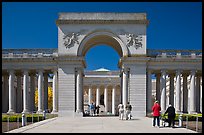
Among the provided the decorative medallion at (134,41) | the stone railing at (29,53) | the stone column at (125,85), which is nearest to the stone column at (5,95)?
the stone railing at (29,53)

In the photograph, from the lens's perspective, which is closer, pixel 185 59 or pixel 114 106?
pixel 185 59

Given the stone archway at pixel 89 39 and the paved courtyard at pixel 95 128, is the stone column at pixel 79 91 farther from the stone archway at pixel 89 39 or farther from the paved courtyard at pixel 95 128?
the paved courtyard at pixel 95 128

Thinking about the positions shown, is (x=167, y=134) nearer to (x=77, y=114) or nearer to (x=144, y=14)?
(x=77, y=114)

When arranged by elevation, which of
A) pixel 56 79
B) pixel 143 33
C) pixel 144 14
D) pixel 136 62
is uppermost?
pixel 144 14

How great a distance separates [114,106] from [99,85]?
7.66 m

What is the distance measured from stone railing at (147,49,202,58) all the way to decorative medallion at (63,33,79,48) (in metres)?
13.8

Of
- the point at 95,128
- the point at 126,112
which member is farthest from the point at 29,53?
the point at 95,128

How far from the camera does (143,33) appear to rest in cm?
4984

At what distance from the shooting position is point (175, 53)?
53250mm

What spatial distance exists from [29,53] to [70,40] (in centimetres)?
944

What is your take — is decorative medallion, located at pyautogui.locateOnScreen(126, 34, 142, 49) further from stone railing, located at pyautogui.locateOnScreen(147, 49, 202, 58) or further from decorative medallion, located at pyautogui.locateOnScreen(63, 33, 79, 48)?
decorative medallion, located at pyautogui.locateOnScreen(63, 33, 79, 48)

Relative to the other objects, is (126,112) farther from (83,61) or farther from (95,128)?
(83,61)

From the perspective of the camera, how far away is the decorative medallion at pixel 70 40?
4916cm

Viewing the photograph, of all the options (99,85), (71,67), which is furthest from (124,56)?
(99,85)
